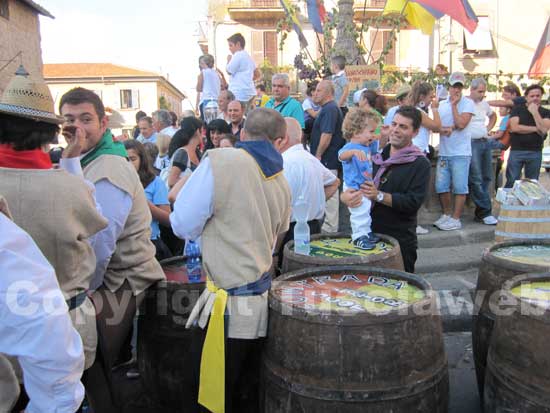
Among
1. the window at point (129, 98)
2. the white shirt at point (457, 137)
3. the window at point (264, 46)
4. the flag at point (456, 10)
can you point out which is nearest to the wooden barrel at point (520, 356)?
the white shirt at point (457, 137)

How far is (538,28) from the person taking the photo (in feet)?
81.9

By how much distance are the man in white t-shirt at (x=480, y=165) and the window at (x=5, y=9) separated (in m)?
24.0

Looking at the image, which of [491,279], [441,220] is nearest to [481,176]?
[441,220]

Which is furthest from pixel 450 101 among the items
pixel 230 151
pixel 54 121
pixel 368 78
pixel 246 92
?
pixel 54 121

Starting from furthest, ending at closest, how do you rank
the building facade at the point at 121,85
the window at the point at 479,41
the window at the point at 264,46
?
the building facade at the point at 121,85
the window at the point at 264,46
the window at the point at 479,41

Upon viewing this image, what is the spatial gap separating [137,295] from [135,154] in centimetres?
182

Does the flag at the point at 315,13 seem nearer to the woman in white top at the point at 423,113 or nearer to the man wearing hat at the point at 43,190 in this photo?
the woman in white top at the point at 423,113

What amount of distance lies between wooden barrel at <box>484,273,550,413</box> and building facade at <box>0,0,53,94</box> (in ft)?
80.9

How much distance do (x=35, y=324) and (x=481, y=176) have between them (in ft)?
22.2

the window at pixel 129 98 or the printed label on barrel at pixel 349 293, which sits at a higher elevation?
the window at pixel 129 98

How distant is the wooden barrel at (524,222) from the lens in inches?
158

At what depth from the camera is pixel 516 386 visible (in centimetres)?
213

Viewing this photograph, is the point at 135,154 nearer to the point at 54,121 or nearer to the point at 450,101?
the point at 54,121

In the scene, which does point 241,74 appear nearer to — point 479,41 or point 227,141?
point 227,141
